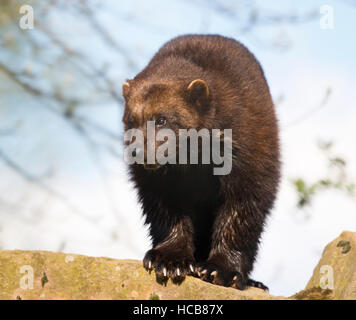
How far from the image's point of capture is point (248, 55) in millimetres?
6250

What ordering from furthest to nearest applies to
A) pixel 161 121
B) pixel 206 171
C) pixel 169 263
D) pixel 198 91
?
1. pixel 206 171
2. pixel 198 91
3. pixel 161 121
4. pixel 169 263

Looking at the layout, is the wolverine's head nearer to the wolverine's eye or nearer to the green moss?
the wolverine's eye

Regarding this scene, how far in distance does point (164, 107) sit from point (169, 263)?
50.7 inches

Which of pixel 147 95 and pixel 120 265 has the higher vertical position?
pixel 147 95

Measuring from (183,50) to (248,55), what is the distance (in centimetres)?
83

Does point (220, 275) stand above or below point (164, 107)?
below

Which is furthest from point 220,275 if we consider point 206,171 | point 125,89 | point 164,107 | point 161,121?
point 125,89

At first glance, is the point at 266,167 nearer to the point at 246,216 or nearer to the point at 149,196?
the point at 246,216

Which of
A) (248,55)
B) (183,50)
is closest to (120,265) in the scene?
(183,50)

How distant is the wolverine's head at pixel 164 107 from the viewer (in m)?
4.92

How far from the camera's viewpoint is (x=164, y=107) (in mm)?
5016

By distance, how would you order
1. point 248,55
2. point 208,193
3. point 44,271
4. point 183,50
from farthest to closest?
1. point 248,55
2. point 183,50
3. point 208,193
4. point 44,271

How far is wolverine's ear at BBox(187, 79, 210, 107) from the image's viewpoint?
5.09 metres

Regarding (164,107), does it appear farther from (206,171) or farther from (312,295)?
(312,295)
